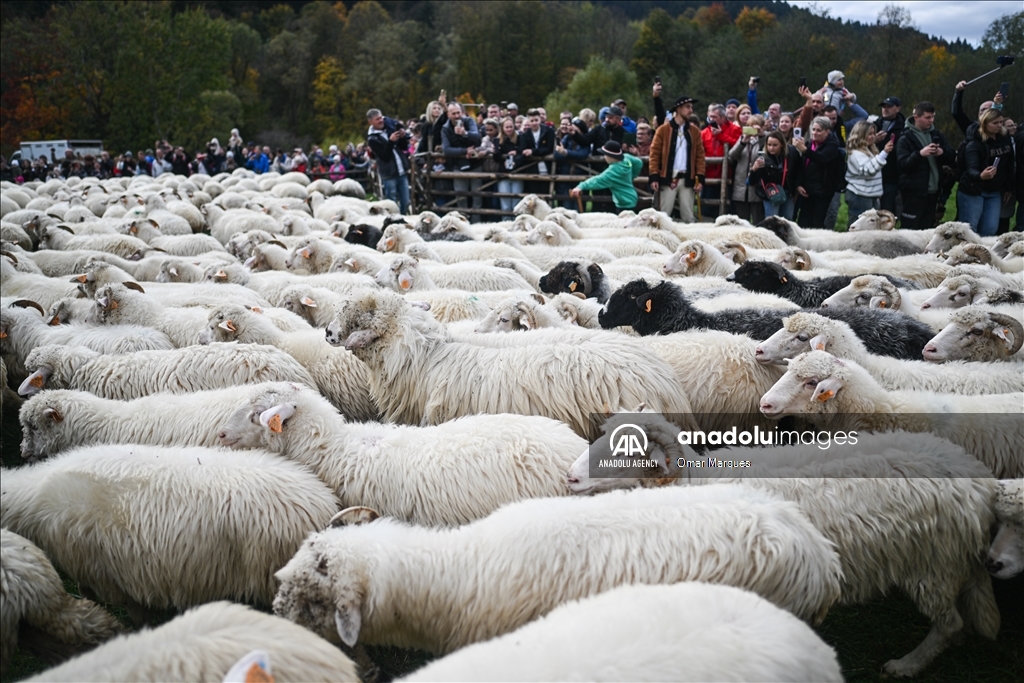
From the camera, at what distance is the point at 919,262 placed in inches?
292

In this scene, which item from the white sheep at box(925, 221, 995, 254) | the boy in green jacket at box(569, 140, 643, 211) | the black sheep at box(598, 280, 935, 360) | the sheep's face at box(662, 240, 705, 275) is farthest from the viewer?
the boy in green jacket at box(569, 140, 643, 211)

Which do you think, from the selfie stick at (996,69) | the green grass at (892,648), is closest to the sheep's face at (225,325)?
the green grass at (892,648)

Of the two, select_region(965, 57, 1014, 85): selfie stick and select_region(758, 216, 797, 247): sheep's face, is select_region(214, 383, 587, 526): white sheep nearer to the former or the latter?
select_region(758, 216, 797, 247): sheep's face

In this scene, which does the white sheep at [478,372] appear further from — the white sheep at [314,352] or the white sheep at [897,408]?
the white sheep at [897,408]

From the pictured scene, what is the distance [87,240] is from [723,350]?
9.36 meters

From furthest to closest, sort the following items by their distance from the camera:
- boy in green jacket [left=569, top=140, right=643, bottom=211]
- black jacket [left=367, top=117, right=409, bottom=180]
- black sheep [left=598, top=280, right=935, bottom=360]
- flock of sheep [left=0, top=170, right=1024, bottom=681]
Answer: black jacket [left=367, top=117, right=409, bottom=180]
boy in green jacket [left=569, top=140, right=643, bottom=211]
black sheep [left=598, top=280, right=935, bottom=360]
flock of sheep [left=0, top=170, right=1024, bottom=681]

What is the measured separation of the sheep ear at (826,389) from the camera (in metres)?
3.86

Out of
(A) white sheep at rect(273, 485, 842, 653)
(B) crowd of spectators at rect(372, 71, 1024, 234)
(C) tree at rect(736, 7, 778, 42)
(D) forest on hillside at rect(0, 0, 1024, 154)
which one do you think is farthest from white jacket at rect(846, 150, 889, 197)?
(C) tree at rect(736, 7, 778, 42)

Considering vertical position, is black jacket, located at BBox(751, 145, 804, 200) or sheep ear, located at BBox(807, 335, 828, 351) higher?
black jacket, located at BBox(751, 145, 804, 200)

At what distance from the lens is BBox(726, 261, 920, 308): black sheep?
6348 millimetres

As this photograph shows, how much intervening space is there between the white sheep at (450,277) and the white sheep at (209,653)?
4689 mm

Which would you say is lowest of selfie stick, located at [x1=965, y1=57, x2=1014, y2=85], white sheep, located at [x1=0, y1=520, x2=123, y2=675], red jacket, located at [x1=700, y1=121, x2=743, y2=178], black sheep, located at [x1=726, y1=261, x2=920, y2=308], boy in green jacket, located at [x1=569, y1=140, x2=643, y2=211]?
white sheep, located at [x1=0, y1=520, x2=123, y2=675]

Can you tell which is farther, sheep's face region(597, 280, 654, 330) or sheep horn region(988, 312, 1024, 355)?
sheep's face region(597, 280, 654, 330)

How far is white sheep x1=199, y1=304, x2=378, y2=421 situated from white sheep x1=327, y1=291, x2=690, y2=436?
49cm
